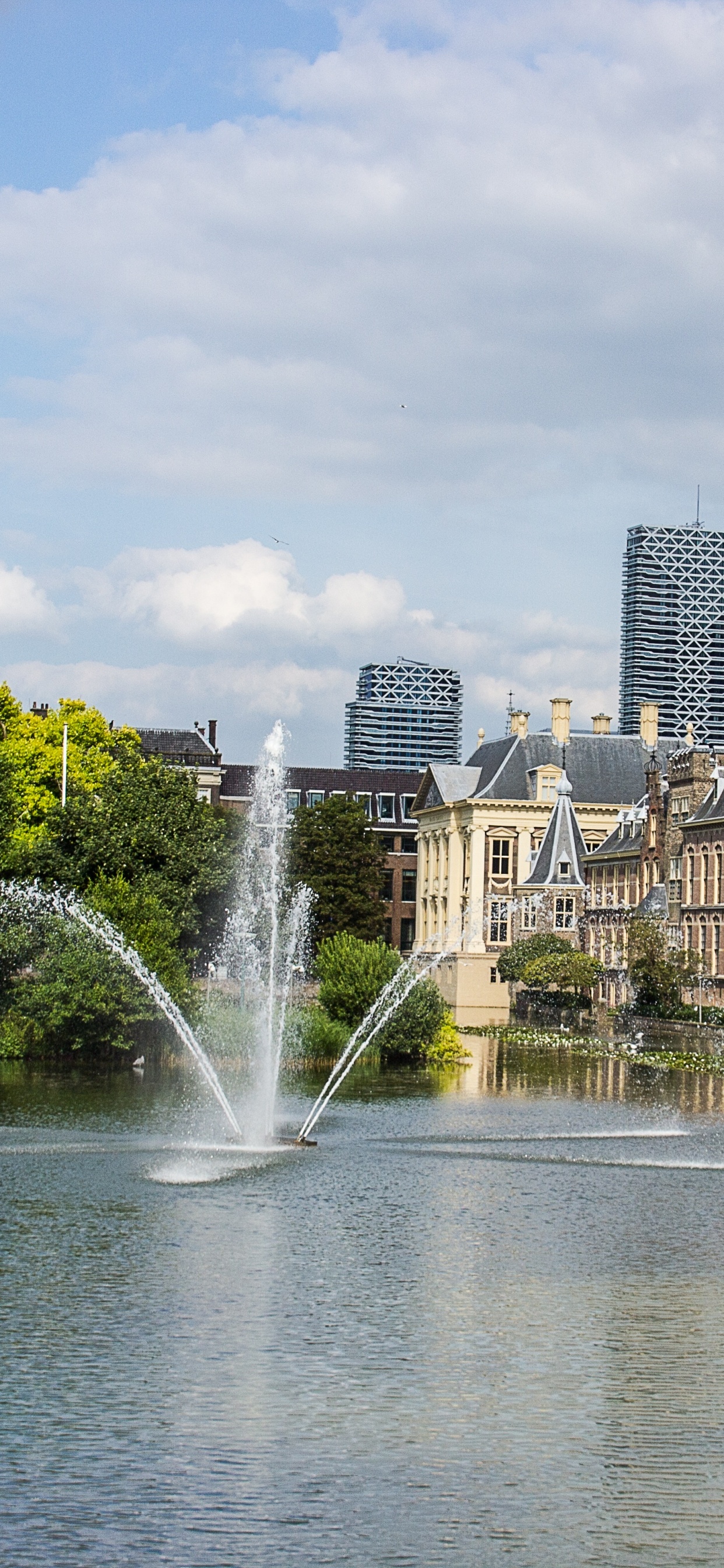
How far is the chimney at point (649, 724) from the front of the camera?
142 metres

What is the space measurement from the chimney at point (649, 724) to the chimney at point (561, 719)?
20.1 ft

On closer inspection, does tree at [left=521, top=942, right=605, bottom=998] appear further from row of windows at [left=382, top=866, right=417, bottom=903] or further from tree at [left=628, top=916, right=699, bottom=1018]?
row of windows at [left=382, top=866, right=417, bottom=903]

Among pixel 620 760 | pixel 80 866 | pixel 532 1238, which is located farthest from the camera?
pixel 620 760

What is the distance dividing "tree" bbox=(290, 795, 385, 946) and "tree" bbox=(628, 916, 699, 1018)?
76.0 feet

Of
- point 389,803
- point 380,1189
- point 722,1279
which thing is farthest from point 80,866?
point 389,803

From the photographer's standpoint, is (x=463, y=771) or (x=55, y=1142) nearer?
(x=55, y=1142)

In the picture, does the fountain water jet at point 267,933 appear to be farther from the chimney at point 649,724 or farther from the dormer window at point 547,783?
the chimney at point 649,724

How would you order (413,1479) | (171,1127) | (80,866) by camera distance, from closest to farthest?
(413,1479), (171,1127), (80,866)

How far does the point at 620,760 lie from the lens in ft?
463

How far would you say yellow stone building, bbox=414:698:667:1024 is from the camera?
138 m

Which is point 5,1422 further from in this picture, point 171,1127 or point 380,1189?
point 171,1127

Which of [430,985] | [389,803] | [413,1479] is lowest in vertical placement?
[413,1479]

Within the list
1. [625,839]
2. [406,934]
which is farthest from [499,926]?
[406,934]

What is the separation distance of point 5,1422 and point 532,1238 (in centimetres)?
1301
